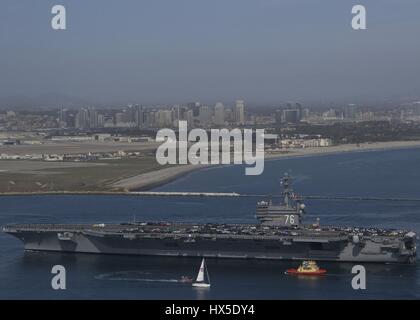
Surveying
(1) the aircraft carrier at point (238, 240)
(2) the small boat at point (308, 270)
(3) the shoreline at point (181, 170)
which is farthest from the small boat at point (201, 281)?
(3) the shoreline at point (181, 170)

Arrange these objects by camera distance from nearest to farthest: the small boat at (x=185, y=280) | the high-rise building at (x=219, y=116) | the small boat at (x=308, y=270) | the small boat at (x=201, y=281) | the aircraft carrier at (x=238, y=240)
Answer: the small boat at (x=201, y=281) < the small boat at (x=185, y=280) < the small boat at (x=308, y=270) < the aircraft carrier at (x=238, y=240) < the high-rise building at (x=219, y=116)

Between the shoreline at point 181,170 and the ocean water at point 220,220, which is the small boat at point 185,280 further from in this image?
the shoreline at point 181,170

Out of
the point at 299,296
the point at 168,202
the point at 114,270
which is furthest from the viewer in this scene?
the point at 168,202

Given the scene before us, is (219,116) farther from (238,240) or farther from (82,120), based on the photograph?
(238,240)

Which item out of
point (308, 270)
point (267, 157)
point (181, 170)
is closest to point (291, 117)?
point (267, 157)

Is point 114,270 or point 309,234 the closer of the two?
point 114,270
